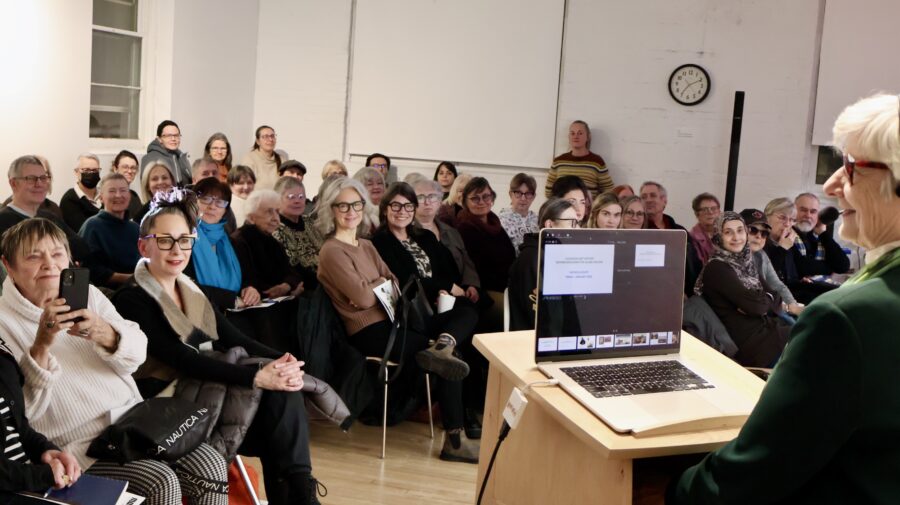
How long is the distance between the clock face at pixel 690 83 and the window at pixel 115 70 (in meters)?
4.88

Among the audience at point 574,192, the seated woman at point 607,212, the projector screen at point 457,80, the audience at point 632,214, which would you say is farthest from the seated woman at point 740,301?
the projector screen at point 457,80

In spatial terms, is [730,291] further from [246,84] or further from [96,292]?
[246,84]

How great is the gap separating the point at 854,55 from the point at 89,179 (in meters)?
6.47

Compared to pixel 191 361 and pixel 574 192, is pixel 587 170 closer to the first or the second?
pixel 574 192

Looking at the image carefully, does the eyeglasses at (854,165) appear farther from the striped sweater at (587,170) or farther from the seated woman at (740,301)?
the striped sweater at (587,170)

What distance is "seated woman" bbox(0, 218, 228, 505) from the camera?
2.42m

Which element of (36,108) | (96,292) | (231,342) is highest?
(36,108)

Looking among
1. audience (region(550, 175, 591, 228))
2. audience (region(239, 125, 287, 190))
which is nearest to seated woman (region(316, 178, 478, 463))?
audience (region(550, 175, 591, 228))

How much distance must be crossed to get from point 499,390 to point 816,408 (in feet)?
3.78

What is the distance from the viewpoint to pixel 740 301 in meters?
4.67

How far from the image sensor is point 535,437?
2209mm

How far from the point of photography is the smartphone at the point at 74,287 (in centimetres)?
245

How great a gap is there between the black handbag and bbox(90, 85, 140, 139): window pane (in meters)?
5.60

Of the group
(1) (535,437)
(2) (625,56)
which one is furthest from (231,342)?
(2) (625,56)
